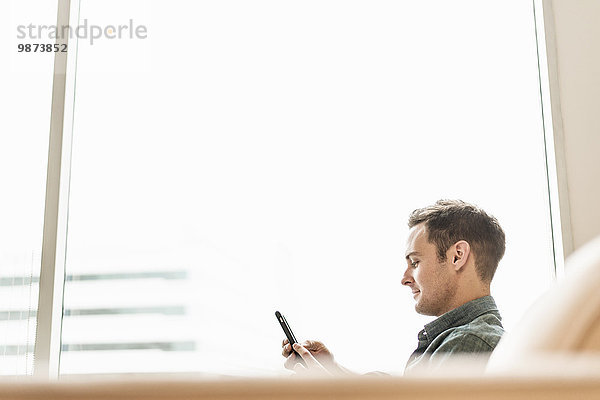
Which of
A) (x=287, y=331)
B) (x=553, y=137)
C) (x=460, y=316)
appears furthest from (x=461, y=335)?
(x=553, y=137)

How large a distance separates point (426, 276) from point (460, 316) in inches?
6.8

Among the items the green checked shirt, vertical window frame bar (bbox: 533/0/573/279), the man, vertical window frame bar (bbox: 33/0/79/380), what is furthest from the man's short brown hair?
vertical window frame bar (bbox: 33/0/79/380)

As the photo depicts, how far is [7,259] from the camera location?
2299 mm

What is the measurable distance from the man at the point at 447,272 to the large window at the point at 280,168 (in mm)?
317

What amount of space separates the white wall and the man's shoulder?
2.30ft

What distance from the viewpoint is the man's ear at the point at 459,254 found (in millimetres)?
1886

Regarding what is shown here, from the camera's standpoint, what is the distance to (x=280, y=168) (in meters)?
2.41

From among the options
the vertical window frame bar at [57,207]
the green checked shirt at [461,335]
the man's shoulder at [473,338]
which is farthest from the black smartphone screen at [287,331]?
the vertical window frame bar at [57,207]

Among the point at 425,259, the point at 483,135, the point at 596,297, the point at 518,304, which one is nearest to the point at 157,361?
the point at 425,259

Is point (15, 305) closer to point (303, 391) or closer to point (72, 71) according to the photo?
point (72, 71)

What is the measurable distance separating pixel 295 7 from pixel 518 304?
49.4 inches

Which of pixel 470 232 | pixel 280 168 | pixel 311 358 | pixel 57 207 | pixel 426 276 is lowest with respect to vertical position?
pixel 311 358

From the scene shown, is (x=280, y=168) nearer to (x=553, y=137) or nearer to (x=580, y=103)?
(x=553, y=137)

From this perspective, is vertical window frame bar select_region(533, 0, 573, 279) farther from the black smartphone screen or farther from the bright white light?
the black smartphone screen
